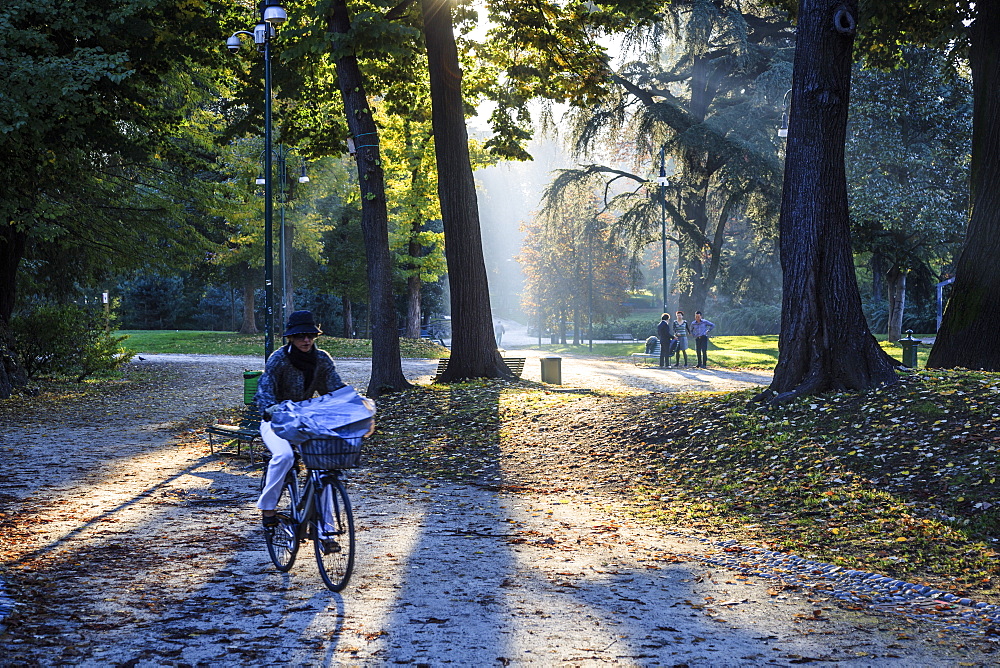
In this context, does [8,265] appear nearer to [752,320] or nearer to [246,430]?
[246,430]

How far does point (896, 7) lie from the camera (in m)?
17.4

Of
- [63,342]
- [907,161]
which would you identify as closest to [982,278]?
[907,161]

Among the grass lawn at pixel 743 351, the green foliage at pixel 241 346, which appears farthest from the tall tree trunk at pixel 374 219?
the green foliage at pixel 241 346

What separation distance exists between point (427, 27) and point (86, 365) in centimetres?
1506

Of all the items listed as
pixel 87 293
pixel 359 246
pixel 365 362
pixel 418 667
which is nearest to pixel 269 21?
pixel 418 667

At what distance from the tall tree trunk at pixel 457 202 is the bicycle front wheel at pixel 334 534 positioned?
39.7 feet

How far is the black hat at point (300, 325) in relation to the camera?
6730 mm

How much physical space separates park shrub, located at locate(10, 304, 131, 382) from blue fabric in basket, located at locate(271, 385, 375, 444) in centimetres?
1942

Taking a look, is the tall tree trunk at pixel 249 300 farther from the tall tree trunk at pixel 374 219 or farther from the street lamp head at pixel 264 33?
the tall tree trunk at pixel 374 219

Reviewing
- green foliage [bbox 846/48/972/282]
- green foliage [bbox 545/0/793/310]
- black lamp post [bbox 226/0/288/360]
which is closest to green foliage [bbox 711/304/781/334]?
green foliage [bbox 545/0/793/310]

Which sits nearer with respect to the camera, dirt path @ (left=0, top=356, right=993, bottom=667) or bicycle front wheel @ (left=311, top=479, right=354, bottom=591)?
dirt path @ (left=0, top=356, right=993, bottom=667)

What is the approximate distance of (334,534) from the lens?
20.7 feet

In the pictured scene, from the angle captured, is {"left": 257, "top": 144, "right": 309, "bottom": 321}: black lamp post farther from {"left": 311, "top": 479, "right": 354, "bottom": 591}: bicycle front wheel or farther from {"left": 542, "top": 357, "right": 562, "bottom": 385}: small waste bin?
{"left": 311, "top": 479, "right": 354, "bottom": 591}: bicycle front wheel

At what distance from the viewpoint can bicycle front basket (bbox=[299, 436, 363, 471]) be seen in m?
6.04
